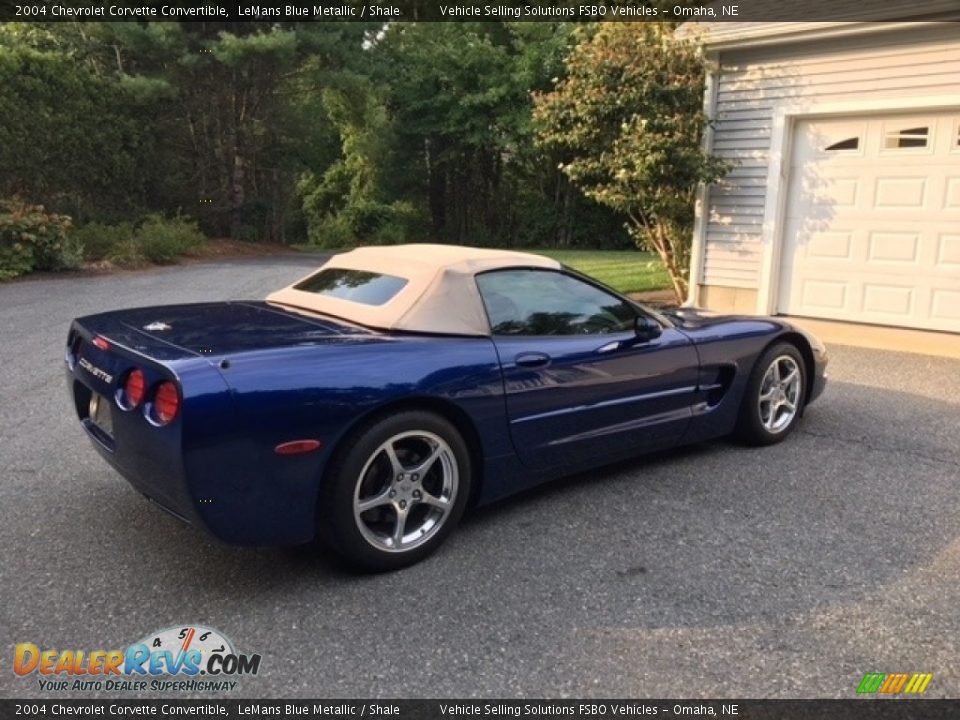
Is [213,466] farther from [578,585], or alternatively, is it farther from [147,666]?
[578,585]

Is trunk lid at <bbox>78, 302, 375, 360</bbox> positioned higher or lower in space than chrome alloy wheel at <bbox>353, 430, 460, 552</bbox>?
higher

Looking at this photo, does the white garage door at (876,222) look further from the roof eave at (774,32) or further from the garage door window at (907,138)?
the roof eave at (774,32)

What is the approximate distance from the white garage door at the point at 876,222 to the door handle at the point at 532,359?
6.24 metres

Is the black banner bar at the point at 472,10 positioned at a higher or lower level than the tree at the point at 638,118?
higher

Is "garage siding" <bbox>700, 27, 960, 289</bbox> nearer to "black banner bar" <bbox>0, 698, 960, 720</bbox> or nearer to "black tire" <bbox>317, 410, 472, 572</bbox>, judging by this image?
"black tire" <bbox>317, 410, 472, 572</bbox>

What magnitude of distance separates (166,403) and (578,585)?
1.72m

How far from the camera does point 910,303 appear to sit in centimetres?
819

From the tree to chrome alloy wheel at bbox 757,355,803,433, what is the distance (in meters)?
4.69

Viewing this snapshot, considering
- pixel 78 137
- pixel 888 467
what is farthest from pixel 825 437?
pixel 78 137

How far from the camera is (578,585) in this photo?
10.0 ft

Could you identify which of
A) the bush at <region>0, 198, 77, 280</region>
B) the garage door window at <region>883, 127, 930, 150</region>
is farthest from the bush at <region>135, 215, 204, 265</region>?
the garage door window at <region>883, 127, 930, 150</region>

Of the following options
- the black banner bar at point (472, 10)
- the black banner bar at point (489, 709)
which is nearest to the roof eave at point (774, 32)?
the black banner bar at point (472, 10)

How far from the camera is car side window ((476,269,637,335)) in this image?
371 centimetres

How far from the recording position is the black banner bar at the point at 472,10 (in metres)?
8.26
